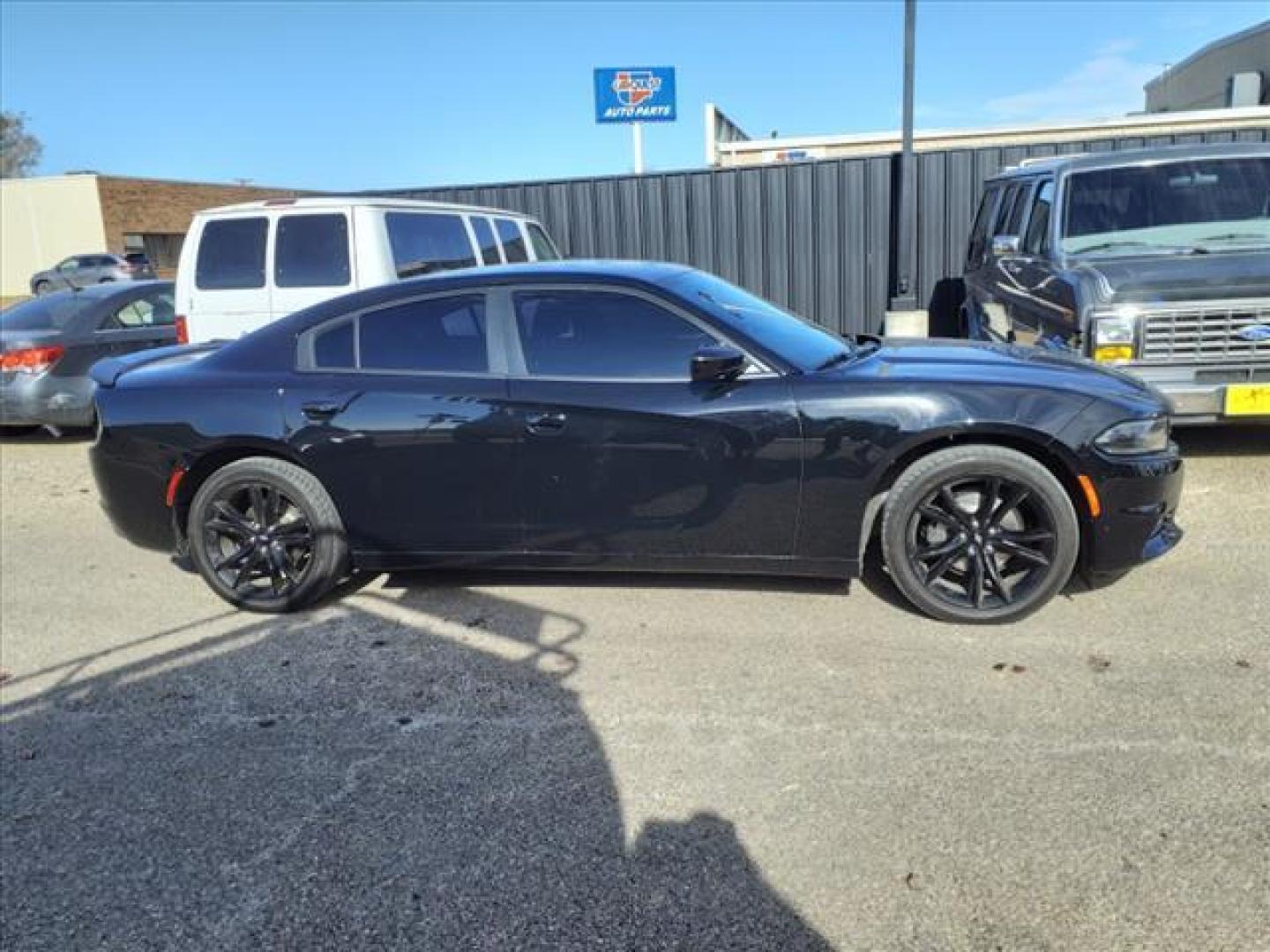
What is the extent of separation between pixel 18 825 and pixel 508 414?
229 centimetres

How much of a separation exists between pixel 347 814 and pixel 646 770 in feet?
3.03

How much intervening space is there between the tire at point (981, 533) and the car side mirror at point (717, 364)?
32.3 inches

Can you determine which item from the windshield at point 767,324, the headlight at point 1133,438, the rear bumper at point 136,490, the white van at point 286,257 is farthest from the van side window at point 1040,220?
the rear bumper at point 136,490

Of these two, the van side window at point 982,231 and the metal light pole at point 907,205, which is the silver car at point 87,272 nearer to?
the metal light pole at point 907,205

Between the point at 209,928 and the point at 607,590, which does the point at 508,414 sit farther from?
the point at 209,928

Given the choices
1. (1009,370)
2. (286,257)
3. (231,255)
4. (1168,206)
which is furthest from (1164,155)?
(231,255)

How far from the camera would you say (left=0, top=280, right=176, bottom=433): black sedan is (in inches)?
342

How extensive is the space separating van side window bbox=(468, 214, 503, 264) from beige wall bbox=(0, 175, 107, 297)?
38.3 metres

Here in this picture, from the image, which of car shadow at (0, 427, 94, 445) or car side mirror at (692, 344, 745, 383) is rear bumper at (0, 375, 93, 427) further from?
car side mirror at (692, 344, 745, 383)

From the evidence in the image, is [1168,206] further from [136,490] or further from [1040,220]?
[136,490]

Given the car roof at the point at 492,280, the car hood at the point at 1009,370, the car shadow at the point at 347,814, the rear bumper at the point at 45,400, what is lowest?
the car shadow at the point at 347,814

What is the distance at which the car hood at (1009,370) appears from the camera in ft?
13.3

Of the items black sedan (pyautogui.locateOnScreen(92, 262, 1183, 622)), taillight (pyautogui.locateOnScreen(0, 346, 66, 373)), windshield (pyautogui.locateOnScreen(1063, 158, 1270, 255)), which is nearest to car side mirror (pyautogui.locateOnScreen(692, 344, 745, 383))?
black sedan (pyautogui.locateOnScreen(92, 262, 1183, 622))

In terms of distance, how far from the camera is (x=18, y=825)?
10.1ft
